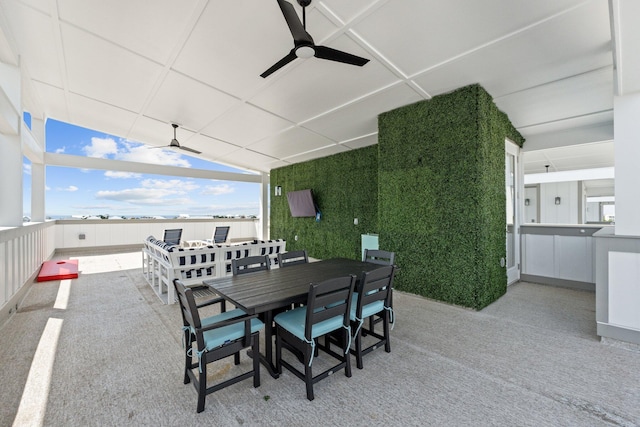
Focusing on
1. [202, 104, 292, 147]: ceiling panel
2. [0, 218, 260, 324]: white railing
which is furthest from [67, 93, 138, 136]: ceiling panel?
[0, 218, 260, 324]: white railing

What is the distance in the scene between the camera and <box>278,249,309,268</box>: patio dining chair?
10.4ft

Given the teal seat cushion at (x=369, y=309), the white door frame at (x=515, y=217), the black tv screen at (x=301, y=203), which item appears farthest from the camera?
the black tv screen at (x=301, y=203)

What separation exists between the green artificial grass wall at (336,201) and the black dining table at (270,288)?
127 inches

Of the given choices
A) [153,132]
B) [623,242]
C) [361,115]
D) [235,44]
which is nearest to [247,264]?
[235,44]

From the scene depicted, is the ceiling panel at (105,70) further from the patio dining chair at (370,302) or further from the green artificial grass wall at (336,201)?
the green artificial grass wall at (336,201)

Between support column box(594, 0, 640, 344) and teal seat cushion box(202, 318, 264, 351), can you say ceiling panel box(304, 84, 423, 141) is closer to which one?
support column box(594, 0, 640, 344)

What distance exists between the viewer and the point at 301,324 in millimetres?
2008

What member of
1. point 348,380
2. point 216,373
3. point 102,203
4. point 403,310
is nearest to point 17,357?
point 216,373

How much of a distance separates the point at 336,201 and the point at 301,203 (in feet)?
3.79

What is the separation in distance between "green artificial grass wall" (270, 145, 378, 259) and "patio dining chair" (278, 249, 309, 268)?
285 cm

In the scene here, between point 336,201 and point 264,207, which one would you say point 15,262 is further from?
point 264,207

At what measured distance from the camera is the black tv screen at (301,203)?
7.13 metres

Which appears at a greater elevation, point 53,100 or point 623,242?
point 53,100

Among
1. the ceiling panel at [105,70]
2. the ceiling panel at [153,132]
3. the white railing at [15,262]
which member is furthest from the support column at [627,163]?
the ceiling panel at [153,132]
